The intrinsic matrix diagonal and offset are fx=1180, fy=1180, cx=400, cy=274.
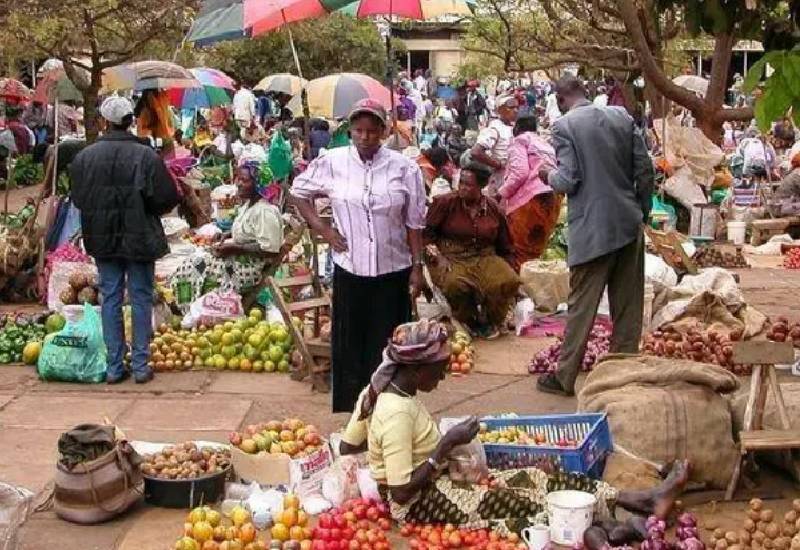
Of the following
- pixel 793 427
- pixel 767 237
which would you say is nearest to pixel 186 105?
pixel 767 237

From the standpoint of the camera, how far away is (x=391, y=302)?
660cm

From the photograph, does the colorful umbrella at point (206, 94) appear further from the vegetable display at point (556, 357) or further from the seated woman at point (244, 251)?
the vegetable display at point (556, 357)

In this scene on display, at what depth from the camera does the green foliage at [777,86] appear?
Answer: 377 cm

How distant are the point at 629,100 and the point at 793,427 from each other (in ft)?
37.2

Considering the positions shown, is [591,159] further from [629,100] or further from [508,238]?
[629,100]

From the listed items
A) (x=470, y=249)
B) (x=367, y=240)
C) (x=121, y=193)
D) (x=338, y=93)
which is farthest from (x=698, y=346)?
(x=338, y=93)

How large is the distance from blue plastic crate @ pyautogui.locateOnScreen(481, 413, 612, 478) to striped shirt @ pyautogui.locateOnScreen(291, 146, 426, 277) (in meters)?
1.11

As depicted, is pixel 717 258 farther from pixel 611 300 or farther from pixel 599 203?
pixel 599 203

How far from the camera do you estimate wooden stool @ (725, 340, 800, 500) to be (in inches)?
217

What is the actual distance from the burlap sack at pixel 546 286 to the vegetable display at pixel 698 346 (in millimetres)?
1747

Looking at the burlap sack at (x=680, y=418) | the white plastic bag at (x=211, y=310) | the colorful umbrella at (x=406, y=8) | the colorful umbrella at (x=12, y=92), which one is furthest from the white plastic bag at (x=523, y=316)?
the colorful umbrella at (x=12, y=92)

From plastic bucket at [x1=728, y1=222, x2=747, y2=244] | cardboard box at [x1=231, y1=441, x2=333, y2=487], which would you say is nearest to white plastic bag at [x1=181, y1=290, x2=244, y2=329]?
cardboard box at [x1=231, y1=441, x2=333, y2=487]

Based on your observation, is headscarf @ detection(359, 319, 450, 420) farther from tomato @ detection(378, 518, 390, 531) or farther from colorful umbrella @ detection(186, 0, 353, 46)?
colorful umbrella @ detection(186, 0, 353, 46)

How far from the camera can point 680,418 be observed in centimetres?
580
